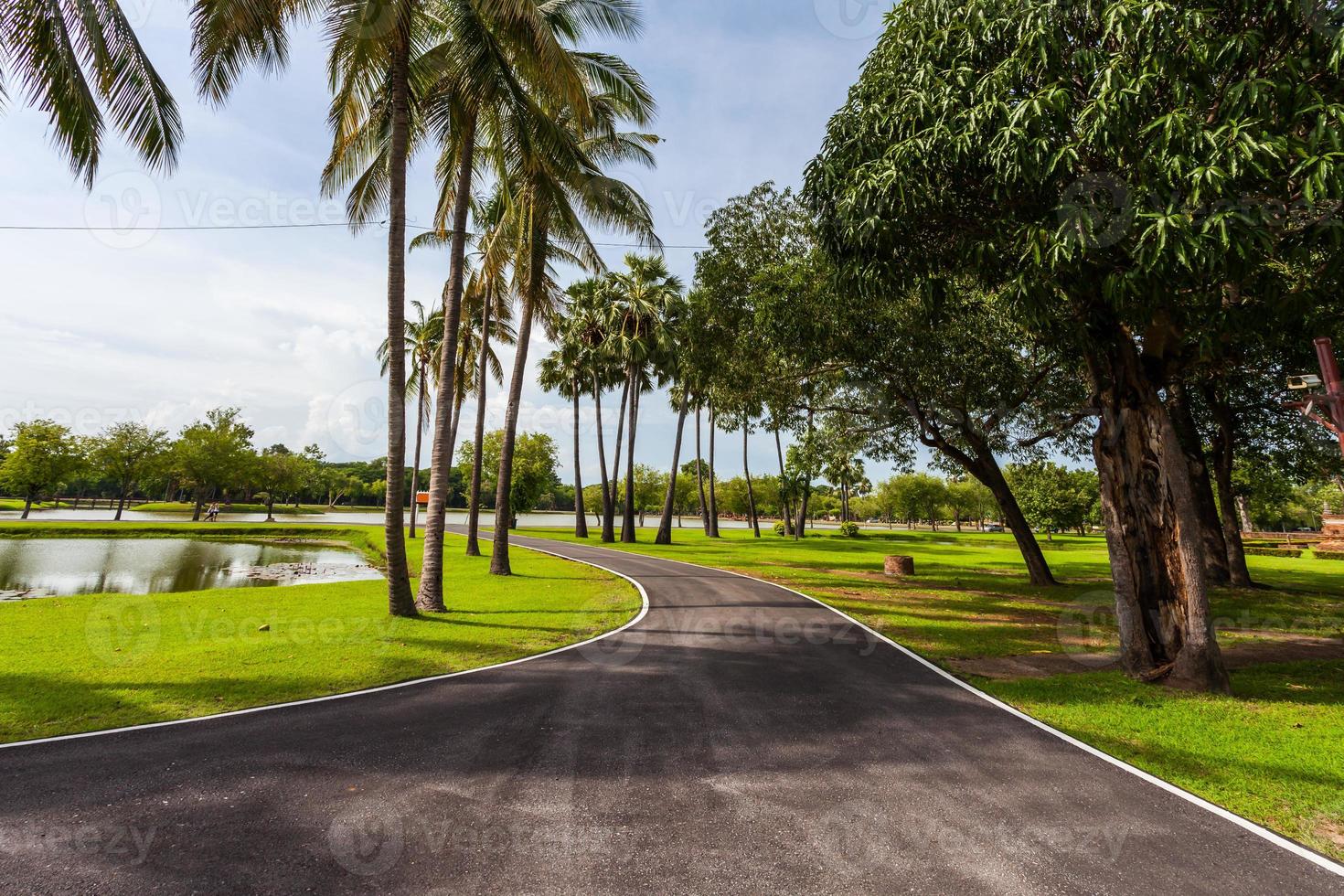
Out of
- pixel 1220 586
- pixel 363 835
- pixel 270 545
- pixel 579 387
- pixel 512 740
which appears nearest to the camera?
pixel 363 835

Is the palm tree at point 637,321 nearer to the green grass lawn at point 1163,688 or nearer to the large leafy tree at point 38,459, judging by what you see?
the green grass lawn at point 1163,688

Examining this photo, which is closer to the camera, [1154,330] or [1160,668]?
[1160,668]

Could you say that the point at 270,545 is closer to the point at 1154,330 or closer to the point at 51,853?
the point at 51,853

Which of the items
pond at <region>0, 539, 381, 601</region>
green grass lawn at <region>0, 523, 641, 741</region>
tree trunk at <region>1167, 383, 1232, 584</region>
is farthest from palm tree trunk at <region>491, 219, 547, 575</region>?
tree trunk at <region>1167, 383, 1232, 584</region>

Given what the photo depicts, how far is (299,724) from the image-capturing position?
21.2ft

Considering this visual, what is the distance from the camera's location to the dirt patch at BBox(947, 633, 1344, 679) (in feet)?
31.8

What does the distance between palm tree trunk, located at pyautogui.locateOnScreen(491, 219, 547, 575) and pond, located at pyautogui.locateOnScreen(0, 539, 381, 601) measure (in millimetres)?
4764

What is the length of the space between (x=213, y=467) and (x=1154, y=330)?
230 feet

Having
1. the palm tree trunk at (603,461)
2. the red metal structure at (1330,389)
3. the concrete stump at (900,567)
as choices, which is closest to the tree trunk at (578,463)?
the palm tree trunk at (603,461)

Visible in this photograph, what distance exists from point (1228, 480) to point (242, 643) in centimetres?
3298

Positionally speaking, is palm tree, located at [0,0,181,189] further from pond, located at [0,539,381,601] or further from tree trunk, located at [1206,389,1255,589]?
tree trunk, located at [1206,389,1255,589]

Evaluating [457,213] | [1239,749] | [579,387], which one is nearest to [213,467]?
[579,387]

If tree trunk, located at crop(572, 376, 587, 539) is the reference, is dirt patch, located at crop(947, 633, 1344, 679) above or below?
below

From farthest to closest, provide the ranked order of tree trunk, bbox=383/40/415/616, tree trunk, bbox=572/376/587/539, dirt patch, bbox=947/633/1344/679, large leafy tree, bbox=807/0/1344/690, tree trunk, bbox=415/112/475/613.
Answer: tree trunk, bbox=572/376/587/539, tree trunk, bbox=415/112/475/613, tree trunk, bbox=383/40/415/616, dirt patch, bbox=947/633/1344/679, large leafy tree, bbox=807/0/1344/690
